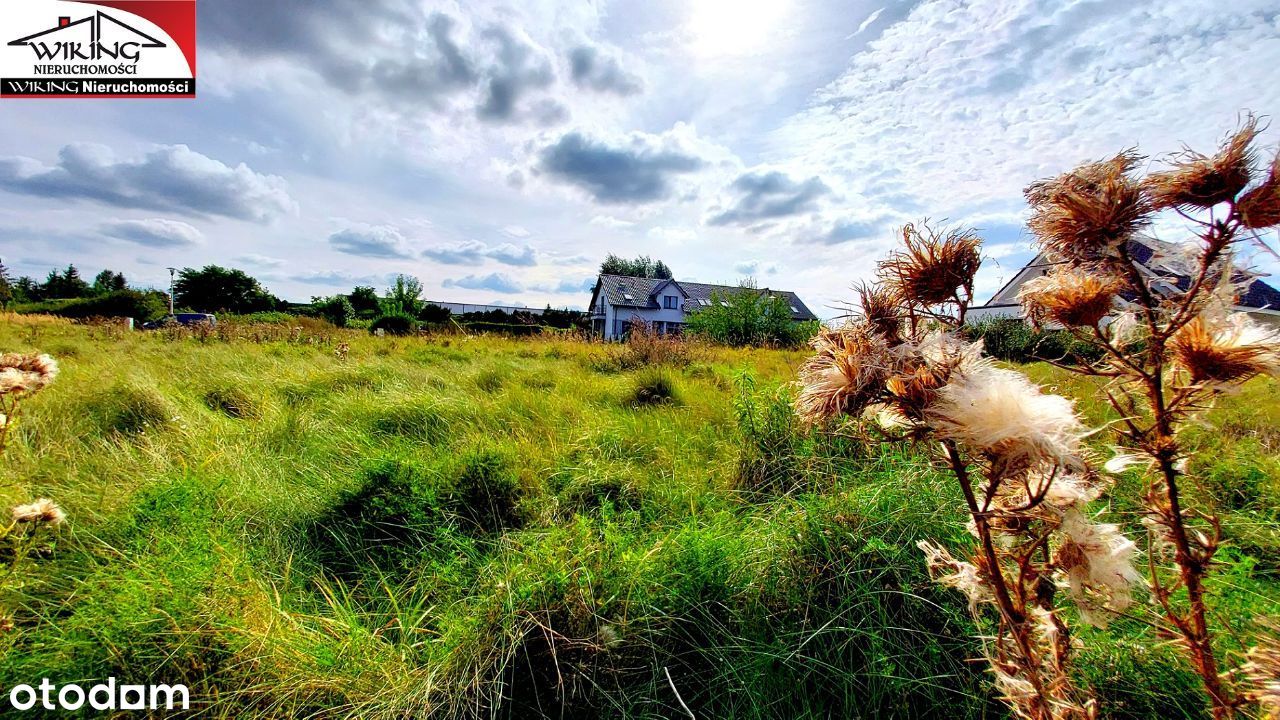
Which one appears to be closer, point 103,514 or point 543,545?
point 543,545

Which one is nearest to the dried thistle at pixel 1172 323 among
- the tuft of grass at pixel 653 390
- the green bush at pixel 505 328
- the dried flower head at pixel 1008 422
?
the dried flower head at pixel 1008 422

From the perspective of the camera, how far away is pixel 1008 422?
2.52 ft

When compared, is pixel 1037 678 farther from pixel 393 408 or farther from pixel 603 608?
pixel 393 408

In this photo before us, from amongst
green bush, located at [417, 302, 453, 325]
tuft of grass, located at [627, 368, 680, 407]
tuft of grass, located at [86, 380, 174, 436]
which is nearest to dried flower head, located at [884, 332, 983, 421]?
tuft of grass, located at [627, 368, 680, 407]

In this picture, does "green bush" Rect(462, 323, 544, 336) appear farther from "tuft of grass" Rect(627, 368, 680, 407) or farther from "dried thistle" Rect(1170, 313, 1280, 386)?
"dried thistle" Rect(1170, 313, 1280, 386)

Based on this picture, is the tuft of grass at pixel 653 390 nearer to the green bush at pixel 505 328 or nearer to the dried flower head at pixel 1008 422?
the dried flower head at pixel 1008 422

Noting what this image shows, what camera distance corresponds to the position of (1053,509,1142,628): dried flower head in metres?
0.93

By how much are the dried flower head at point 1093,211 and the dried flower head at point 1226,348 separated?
18 cm

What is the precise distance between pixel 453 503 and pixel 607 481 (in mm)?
941

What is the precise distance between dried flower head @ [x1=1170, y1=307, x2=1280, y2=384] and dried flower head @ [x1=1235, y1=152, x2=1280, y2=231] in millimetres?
169

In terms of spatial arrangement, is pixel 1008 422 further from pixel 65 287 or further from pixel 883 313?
pixel 65 287

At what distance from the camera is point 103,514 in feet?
7.93

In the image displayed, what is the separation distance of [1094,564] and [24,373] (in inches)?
140

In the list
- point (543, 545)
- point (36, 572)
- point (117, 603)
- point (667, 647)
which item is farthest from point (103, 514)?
point (667, 647)
